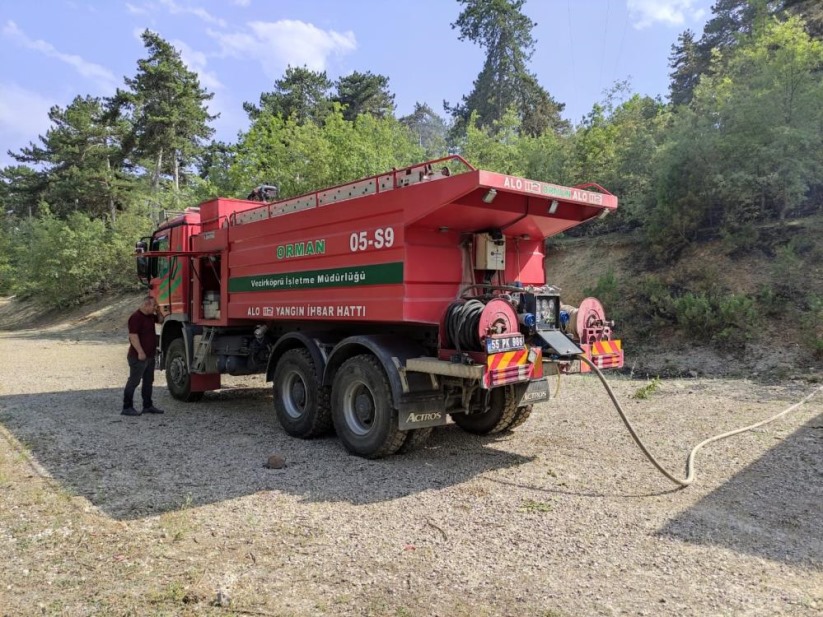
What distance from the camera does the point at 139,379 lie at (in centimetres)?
862

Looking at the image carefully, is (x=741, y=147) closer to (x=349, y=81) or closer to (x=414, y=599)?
(x=414, y=599)

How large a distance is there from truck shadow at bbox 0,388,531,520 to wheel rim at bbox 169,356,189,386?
97 centimetres

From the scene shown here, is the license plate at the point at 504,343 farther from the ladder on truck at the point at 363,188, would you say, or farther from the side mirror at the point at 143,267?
the side mirror at the point at 143,267

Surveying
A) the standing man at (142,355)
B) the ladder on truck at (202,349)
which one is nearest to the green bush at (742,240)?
the ladder on truck at (202,349)

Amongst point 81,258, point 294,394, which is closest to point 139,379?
point 294,394

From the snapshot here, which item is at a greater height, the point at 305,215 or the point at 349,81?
the point at 349,81

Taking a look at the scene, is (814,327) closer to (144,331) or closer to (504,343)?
(504,343)

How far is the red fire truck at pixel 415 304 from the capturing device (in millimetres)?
5309

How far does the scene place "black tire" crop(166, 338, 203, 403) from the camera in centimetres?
945

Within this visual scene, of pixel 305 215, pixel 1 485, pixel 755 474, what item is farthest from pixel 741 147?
pixel 1 485

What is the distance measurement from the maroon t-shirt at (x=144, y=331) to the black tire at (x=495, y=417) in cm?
473

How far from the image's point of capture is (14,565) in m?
3.68

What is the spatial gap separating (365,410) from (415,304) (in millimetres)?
1329

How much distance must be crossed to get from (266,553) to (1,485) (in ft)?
9.68
